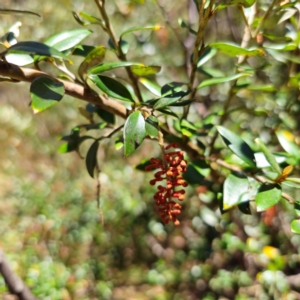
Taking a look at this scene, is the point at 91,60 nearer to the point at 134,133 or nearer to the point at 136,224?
the point at 134,133

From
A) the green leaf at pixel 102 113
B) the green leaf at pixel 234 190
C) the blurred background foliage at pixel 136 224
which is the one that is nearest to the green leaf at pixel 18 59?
the green leaf at pixel 102 113

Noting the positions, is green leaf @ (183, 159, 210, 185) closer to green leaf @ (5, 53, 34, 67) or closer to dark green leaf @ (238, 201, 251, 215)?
dark green leaf @ (238, 201, 251, 215)

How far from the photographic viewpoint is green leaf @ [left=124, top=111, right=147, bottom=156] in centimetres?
58

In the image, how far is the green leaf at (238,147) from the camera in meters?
0.75

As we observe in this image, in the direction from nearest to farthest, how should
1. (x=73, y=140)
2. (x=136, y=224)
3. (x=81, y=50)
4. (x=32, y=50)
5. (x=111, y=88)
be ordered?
(x=32, y=50) → (x=111, y=88) → (x=81, y=50) → (x=73, y=140) → (x=136, y=224)

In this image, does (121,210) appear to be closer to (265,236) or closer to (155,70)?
(265,236)

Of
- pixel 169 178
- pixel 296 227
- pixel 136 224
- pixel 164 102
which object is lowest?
pixel 136 224

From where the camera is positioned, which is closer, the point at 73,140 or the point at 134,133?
the point at 134,133

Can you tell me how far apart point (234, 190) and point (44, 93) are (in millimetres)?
382

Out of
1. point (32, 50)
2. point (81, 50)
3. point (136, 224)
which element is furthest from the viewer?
point (136, 224)

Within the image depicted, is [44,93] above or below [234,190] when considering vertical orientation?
above

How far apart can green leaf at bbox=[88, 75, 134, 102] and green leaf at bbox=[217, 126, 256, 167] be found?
21 centimetres

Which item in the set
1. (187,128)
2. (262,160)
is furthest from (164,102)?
A: (262,160)

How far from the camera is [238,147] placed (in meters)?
0.77
